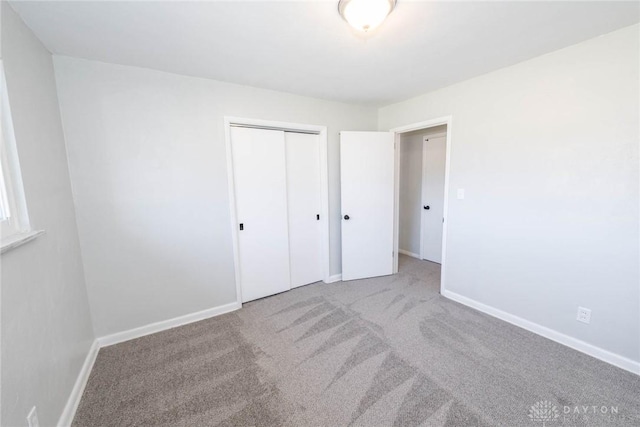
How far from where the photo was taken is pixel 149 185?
2.16 m

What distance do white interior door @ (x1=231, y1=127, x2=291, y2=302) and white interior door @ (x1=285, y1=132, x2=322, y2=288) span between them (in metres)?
0.12

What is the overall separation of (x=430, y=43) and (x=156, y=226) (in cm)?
265

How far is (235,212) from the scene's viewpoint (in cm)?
259

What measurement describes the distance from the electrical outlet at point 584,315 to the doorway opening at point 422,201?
1.56 metres

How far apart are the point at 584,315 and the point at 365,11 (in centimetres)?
266

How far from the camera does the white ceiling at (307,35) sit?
4.64 ft

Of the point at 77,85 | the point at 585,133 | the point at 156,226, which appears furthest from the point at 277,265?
the point at 585,133

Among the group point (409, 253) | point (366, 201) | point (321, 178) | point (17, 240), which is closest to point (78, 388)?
point (17, 240)

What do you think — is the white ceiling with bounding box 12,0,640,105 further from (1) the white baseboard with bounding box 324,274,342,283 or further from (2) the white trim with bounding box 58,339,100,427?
(1) the white baseboard with bounding box 324,274,342,283

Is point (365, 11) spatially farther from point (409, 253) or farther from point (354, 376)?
point (409, 253)

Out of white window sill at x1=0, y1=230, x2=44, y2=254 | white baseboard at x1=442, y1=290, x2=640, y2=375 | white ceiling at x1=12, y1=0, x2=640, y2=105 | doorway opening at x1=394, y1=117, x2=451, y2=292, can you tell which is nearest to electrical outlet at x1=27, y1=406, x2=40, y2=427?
white window sill at x1=0, y1=230, x2=44, y2=254

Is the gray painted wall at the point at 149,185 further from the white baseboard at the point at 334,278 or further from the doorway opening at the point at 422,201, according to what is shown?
the doorway opening at the point at 422,201

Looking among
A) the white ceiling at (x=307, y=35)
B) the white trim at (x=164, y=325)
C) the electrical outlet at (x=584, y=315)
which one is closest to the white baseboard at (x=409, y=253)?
the electrical outlet at (x=584, y=315)

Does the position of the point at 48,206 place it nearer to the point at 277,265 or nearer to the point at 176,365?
the point at 176,365
